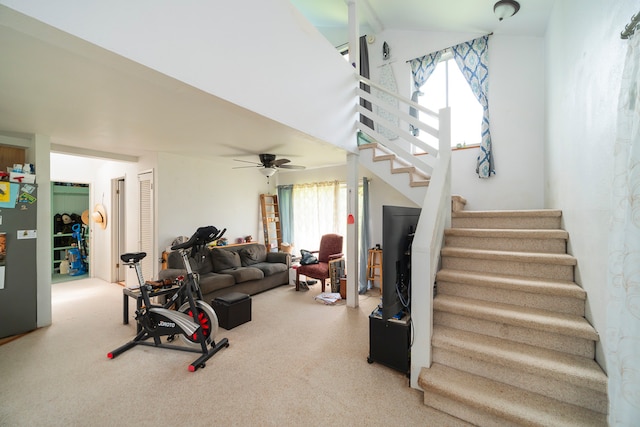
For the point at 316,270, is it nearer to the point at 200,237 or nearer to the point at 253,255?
the point at 253,255

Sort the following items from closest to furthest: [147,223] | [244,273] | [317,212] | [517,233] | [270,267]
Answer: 1. [517,233]
2. [244,273]
3. [147,223]
4. [270,267]
5. [317,212]

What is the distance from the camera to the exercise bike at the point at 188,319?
8.33ft

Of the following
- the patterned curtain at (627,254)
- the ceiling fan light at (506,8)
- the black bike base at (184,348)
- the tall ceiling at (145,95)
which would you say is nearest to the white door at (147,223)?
the tall ceiling at (145,95)

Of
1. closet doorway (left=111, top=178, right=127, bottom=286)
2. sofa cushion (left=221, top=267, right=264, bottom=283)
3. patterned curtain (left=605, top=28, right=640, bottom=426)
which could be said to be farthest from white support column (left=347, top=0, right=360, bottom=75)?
closet doorway (left=111, top=178, right=127, bottom=286)

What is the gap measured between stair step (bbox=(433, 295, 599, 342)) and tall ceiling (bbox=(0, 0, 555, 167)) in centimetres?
222

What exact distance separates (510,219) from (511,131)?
1.64 m

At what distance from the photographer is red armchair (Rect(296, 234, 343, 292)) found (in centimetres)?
460

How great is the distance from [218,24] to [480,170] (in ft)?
12.3

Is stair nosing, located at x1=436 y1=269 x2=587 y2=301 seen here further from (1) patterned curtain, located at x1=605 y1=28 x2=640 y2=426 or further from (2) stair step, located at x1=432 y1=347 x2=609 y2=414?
(1) patterned curtain, located at x1=605 y1=28 x2=640 y2=426

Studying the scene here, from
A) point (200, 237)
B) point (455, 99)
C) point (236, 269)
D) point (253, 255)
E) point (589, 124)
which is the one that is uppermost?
point (455, 99)

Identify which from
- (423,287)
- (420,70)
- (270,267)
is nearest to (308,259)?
(270,267)

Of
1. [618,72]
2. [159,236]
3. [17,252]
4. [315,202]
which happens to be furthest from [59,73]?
[315,202]

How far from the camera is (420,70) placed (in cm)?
441

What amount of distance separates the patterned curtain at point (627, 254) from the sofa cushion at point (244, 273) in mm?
4045
